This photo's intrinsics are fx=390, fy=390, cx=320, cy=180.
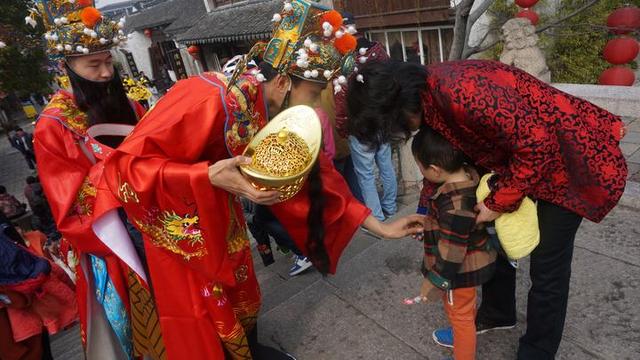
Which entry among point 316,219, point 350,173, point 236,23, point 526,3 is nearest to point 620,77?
point 526,3

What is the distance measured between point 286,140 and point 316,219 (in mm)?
719

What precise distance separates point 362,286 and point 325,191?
111cm

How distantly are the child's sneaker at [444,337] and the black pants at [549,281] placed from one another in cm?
37

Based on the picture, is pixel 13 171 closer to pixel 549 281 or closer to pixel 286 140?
pixel 286 140

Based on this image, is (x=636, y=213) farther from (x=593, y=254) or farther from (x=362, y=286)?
(x=362, y=286)

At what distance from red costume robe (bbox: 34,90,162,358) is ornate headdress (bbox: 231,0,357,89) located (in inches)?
39.5

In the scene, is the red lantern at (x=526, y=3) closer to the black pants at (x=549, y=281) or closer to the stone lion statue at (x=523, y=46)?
the stone lion statue at (x=523, y=46)

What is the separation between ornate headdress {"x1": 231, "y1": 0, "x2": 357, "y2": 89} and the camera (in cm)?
165

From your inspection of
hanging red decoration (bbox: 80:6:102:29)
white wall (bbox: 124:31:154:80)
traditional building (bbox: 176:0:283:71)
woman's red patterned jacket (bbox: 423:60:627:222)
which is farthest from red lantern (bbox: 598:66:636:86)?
white wall (bbox: 124:31:154:80)

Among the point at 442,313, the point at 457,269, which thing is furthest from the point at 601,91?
the point at 457,269

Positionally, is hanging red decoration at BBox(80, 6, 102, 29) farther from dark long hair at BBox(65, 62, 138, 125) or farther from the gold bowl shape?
the gold bowl shape

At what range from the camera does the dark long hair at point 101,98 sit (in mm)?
2168

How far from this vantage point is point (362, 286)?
281 cm

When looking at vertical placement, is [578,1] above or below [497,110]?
below
